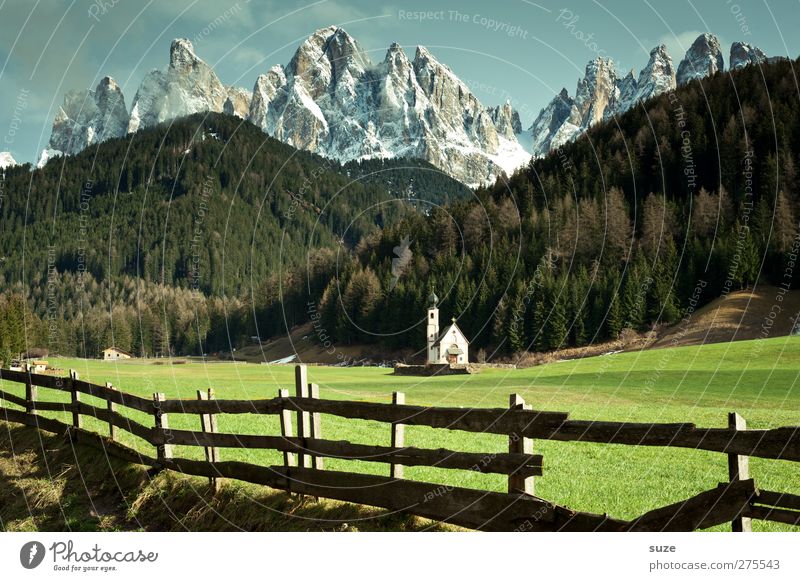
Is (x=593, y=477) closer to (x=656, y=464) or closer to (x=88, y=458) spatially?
(x=656, y=464)

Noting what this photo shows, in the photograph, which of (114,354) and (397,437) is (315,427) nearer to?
(397,437)

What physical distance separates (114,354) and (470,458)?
13855 cm

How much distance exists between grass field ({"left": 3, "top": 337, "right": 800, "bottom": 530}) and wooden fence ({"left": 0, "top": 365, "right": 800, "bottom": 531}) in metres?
2.87

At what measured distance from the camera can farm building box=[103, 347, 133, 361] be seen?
13550 cm

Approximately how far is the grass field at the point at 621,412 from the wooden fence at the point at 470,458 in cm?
287

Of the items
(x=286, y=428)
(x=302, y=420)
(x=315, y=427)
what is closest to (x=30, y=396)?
(x=286, y=428)

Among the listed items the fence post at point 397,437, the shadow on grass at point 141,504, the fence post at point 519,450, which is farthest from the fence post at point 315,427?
the fence post at point 519,450

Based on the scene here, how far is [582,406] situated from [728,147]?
11108 cm

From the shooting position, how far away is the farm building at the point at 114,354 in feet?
445

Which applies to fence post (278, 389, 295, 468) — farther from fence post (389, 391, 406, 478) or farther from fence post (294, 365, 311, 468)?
fence post (389, 391, 406, 478)

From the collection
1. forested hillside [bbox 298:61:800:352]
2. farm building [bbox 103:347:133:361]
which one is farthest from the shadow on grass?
farm building [bbox 103:347:133:361]

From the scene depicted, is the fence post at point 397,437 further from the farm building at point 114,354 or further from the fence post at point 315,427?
the farm building at point 114,354

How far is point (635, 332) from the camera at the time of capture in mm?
87188
